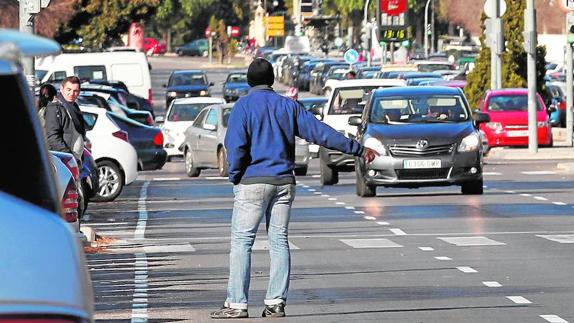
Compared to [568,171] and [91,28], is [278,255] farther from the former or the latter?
[91,28]

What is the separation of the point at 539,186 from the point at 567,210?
536 cm

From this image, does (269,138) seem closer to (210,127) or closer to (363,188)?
(363,188)

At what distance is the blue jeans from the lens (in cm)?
1145

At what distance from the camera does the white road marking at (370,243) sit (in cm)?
1731

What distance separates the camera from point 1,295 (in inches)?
168

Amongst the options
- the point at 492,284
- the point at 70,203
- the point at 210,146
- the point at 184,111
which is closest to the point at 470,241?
the point at 492,284

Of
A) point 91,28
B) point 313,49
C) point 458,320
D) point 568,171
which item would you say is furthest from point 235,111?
point 313,49

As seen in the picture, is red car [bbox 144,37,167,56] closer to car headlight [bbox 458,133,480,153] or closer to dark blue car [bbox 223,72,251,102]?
dark blue car [bbox 223,72,251,102]

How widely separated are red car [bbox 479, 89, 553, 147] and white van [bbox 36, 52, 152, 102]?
14550 mm

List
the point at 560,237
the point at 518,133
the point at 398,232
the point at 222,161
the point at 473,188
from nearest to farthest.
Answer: the point at 560,237 < the point at 398,232 < the point at 473,188 < the point at 222,161 < the point at 518,133

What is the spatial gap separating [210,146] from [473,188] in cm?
939

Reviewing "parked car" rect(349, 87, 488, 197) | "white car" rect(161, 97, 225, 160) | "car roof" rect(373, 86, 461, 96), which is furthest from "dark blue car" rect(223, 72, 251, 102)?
"parked car" rect(349, 87, 488, 197)

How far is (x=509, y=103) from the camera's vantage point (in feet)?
132

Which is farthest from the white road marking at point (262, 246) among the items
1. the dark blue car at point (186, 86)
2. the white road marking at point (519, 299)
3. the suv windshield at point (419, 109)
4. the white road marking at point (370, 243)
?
the dark blue car at point (186, 86)
